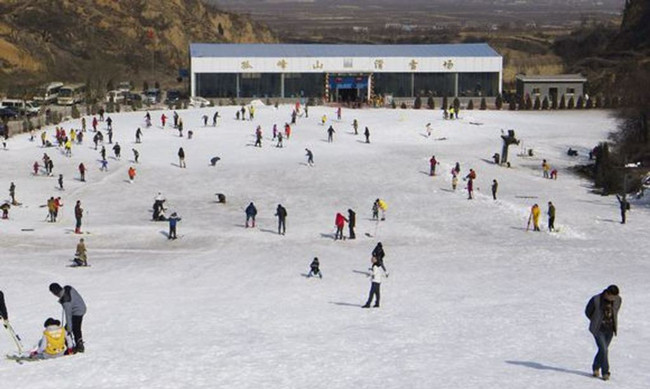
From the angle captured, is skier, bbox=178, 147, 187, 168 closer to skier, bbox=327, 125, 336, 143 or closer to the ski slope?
the ski slope

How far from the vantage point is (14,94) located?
95062mm

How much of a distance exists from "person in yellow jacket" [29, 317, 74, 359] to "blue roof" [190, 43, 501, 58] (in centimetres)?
6985

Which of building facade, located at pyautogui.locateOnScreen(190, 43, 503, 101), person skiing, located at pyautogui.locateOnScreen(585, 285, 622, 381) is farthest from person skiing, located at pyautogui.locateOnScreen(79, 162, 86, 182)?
person skiing, located at pyautogui.locateOnScreen(585, 285, 622, 381)

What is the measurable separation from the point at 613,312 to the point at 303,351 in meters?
6.13

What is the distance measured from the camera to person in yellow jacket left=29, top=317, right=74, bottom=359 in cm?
1936

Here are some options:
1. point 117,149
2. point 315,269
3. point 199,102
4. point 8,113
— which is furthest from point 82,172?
point 199,102

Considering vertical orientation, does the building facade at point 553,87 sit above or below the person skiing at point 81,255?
above

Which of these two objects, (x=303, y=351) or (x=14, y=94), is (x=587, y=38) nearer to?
(x=14, y=94)

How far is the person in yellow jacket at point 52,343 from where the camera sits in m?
19.4

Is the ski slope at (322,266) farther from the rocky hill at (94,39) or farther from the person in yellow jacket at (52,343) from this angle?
the rocky hill at (94,39)

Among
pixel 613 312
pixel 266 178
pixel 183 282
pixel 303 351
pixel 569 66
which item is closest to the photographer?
pixel 613 312

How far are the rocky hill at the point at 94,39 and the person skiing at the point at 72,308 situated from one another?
8199cm

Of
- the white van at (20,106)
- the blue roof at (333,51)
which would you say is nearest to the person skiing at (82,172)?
the white van at (20,106)

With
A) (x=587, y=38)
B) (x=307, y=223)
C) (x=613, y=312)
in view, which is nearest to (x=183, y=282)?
(x=307, y=223)
